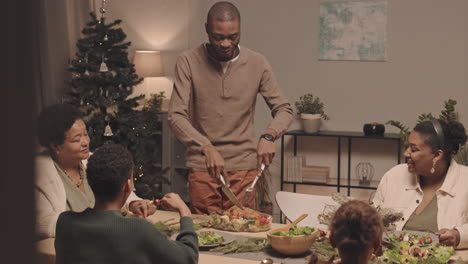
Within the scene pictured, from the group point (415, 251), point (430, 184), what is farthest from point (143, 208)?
point (430, 184)

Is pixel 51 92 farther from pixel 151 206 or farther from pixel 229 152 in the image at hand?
pixel 229 152

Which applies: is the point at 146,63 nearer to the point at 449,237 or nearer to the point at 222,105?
the point at 222,105

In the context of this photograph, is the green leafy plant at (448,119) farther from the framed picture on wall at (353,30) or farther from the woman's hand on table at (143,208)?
the woman's hand on table at (143,208)

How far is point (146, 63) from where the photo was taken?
245 inches

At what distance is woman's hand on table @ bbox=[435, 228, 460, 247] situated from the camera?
2383 mm

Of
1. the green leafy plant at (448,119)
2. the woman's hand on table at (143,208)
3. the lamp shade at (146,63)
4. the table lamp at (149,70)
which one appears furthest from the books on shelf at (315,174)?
the woman's hand on table at (143,208)

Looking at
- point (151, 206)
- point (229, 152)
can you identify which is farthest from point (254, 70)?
point (151, 206)

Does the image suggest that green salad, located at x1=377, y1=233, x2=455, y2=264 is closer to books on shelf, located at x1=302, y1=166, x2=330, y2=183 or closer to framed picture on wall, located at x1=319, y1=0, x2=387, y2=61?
books on shelf, located at x1=302, y1=166, x2=330, y2=183

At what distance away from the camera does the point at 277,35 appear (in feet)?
20.5

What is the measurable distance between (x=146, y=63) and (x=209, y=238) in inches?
161

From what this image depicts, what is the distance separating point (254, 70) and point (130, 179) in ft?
5.03

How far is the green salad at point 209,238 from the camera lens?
2350 millimetres

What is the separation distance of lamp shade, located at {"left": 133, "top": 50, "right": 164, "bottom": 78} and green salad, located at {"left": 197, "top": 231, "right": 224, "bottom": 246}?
3991 mm

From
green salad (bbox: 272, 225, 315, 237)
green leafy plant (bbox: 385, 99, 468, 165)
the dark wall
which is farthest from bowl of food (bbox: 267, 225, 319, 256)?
green leafy plant (bbox: 385, 99, 468, 165)
